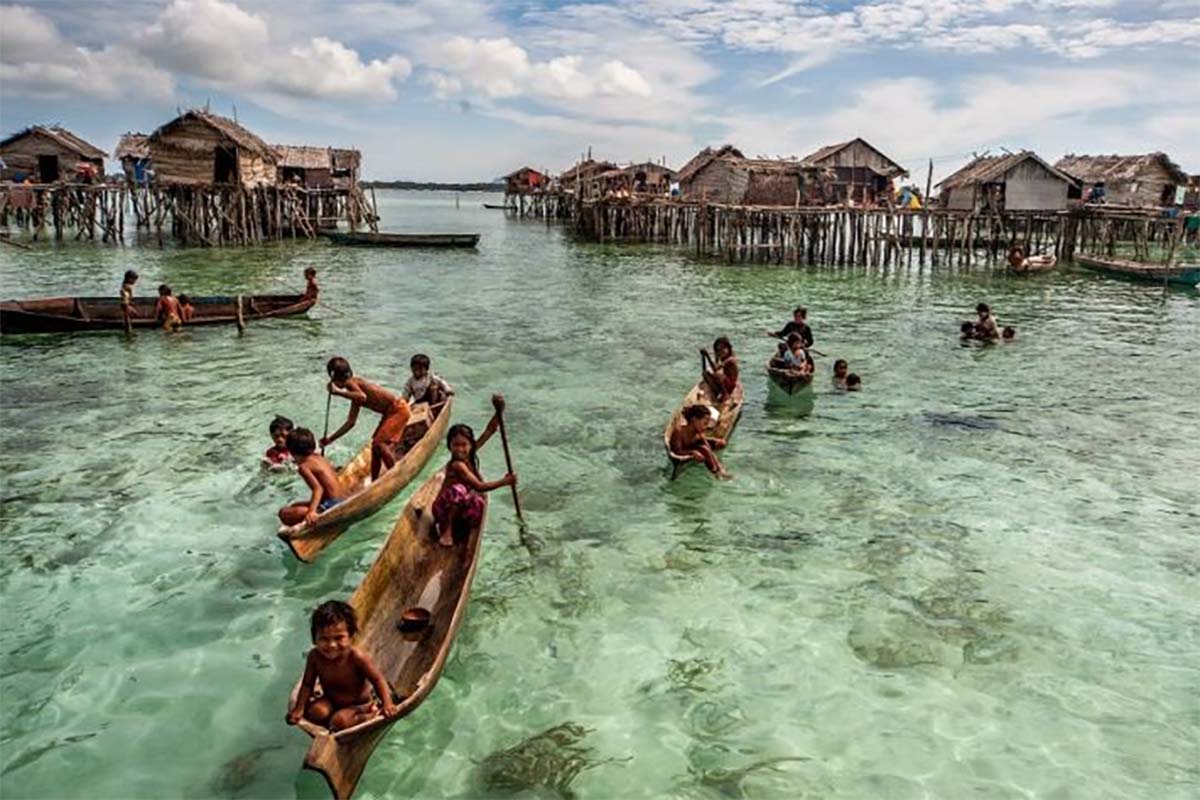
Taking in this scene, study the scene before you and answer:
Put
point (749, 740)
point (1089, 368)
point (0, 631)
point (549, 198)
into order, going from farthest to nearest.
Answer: point (549, 198)
point (1089, 368)
point (0, 631)
point (749, 740)

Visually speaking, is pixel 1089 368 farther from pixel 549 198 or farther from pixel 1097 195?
pixel 549 198

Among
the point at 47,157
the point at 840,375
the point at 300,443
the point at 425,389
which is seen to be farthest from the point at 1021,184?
the point at 47,157

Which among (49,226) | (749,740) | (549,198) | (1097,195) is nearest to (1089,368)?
(749,740)

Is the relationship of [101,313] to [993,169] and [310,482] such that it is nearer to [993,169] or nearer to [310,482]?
[310,482]

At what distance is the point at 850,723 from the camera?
6121 mm

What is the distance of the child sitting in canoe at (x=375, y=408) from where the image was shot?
31.2 feet

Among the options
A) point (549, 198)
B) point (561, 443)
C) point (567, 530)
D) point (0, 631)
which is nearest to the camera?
point (0, 631)

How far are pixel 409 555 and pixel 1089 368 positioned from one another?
1581cm

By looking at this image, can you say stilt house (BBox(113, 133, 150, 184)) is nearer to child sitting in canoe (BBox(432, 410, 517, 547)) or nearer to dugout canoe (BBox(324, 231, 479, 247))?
dugout canoe (BBox(324, 231, 479, 247))

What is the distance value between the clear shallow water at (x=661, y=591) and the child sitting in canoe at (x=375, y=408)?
1064 mm

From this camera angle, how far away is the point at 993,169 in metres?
38.9

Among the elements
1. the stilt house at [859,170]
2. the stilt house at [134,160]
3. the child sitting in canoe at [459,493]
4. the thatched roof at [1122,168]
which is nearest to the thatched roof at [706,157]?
the stilt house at [859,170]

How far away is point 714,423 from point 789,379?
10.7ft

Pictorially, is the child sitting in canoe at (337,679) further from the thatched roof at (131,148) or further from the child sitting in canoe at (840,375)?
the thatched roof at (131,148)
